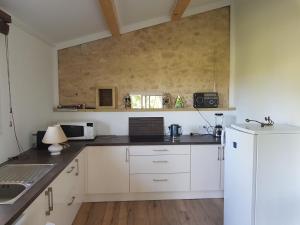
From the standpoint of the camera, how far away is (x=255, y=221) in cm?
210

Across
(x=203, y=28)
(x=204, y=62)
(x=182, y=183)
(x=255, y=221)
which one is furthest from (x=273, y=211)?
(x=203, y=28)

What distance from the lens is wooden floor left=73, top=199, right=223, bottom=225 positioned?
9.61 feet

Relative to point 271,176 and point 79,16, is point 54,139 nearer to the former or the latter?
point 79,16

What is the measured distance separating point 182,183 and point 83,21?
2416mm

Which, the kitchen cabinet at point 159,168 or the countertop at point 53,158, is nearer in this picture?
the countertop at point 53,158

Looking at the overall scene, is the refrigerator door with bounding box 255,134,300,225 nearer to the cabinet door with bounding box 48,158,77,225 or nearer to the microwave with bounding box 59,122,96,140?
the cabinet door with bounding box 48,158,77,225

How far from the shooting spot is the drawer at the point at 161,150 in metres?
3.36

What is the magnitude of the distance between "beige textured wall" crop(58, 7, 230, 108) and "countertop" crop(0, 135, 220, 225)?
0.68m

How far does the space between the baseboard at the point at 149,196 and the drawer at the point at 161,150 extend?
577mm

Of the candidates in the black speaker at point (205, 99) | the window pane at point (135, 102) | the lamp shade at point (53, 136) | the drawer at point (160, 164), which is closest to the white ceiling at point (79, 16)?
the window pane at point (135, 102)

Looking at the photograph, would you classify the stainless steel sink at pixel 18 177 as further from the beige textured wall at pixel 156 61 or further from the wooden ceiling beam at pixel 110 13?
the beige textured wall at pixel 156 61

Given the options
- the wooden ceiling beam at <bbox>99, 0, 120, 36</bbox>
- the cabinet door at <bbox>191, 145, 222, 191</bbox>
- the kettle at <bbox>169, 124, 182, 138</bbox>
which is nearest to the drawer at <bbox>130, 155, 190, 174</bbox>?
the cabinet door at <bbox>191, 145, 222, 191</bbox>

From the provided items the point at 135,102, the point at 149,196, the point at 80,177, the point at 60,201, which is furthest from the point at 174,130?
the point at 60,201

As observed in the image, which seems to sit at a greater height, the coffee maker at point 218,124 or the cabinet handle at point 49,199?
the coffee maker at point 218,124
